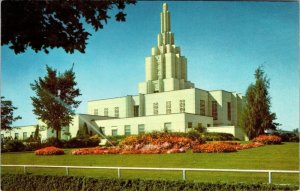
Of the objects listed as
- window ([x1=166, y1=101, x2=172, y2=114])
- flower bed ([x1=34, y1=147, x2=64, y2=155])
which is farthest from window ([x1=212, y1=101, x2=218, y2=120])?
flower bed ([x1=34, y1=147, x2=64, y2=155])

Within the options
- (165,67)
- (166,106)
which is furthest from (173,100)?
(165,67)

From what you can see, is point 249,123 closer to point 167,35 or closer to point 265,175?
point 265,175

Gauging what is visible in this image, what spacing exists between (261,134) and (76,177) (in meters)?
11.7

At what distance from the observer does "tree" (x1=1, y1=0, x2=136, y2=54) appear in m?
5.76

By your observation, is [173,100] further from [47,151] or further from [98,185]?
[98,185]

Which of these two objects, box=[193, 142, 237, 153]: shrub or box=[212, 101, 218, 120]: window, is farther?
box=[212, 101, 218, 120]: window

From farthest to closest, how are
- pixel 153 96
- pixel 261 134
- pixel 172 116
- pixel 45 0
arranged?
pixel 153 96
pixel 172 116
pixel 261 134
pixel 45 0

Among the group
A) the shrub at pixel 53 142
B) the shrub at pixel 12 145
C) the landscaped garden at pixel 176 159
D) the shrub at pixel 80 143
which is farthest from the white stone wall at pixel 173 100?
the shrub at pixel 12 145

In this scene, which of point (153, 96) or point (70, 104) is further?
point (153, 96)

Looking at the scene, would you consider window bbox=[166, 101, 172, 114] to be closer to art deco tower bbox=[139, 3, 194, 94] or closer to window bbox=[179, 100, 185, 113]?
window bbox=[179, 100, 185, 113]

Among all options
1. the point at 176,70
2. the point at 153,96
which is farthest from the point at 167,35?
the point at 153,96

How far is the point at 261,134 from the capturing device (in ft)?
61.4

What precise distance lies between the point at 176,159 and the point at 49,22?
8724 mm

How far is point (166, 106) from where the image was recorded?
1410 inches
